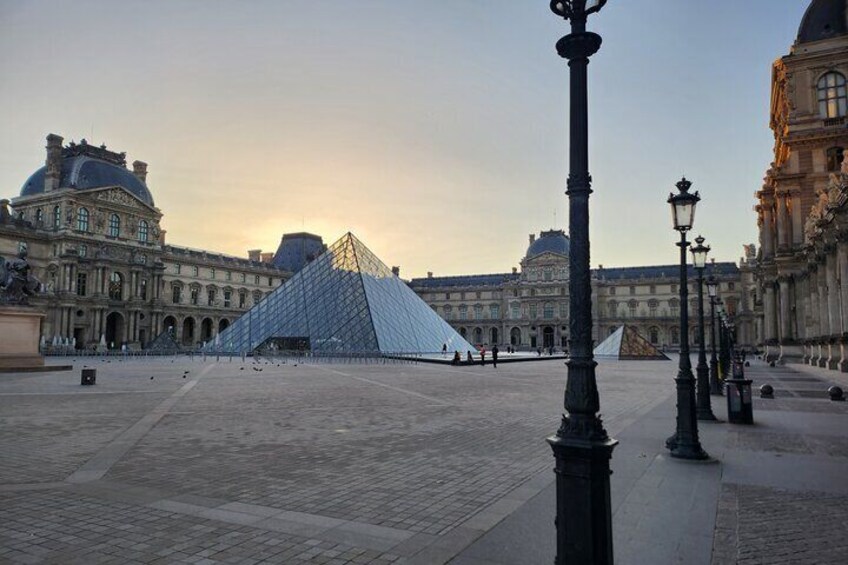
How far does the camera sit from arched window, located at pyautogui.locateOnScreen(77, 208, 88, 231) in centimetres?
5650

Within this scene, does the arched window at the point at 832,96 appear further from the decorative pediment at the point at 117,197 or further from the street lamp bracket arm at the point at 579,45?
the decorative pediment at the point at 117,197

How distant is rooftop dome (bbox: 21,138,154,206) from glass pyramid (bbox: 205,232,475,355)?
27.3 m

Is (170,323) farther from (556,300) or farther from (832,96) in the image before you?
(832,96)

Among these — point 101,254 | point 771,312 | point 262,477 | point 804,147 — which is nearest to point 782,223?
point 804,147

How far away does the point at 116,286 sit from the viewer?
2334 inches

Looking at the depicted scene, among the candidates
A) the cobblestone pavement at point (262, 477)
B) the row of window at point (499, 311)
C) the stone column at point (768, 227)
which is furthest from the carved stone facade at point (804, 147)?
the row of window at point (499, 311)

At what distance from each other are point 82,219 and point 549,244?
63.7 meters

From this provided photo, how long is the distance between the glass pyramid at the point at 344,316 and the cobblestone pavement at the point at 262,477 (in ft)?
75.2

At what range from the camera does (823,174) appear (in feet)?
104

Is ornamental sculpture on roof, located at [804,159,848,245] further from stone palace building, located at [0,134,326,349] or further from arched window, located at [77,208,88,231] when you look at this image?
arched window, located at [77,208,88,231]

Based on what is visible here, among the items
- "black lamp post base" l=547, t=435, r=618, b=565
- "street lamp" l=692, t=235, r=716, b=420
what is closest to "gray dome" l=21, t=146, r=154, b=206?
"street lamp" l=692, t=235, r=716, b=420

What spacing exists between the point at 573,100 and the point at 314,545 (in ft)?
10.8

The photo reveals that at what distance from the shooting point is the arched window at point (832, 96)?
3188 cm

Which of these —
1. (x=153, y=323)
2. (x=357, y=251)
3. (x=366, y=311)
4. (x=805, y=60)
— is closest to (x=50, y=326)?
(x=153, y=323)
